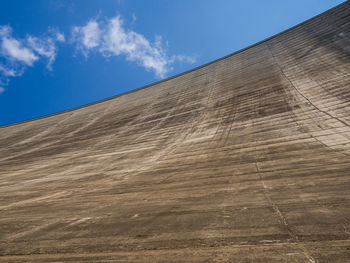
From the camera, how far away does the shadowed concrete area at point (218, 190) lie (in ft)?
5.72

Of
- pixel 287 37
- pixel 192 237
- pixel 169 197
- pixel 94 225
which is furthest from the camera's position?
pixel 287 37

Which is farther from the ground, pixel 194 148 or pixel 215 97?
pixel 215 97

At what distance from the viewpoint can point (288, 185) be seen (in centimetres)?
271

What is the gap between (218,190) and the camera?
9.93ft

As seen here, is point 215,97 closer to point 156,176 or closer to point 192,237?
point 156,176

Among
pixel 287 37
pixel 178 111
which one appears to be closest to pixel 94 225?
pixel 178 111

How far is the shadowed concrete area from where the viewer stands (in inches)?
68.6

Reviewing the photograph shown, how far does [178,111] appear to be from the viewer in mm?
11297

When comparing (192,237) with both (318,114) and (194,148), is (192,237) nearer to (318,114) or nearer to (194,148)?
(194,148)

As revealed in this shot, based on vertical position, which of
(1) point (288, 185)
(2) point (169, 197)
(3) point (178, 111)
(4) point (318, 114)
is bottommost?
(1) point (288, 185)

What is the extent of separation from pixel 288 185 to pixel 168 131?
6430mm

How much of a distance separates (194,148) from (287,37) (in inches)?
571

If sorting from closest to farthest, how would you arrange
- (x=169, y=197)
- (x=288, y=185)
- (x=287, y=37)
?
(x=288, y=185) → (x=169, y=197) → (x=287, y=37)

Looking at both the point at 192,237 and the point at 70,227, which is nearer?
the point at 192,237
